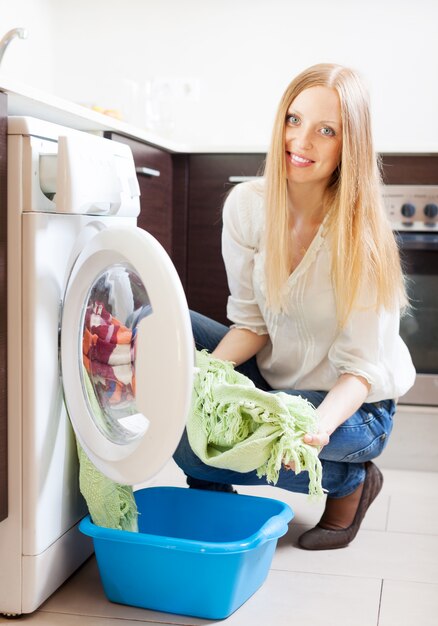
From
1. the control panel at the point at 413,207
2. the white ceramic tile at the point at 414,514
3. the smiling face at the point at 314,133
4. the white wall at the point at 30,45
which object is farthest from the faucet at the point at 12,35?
the white ceramic tile at the point at 414,514

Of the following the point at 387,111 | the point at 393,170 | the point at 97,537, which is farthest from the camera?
the point at 387,111

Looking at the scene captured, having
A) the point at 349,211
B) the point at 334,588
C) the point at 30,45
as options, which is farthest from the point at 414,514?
the point at 30,45

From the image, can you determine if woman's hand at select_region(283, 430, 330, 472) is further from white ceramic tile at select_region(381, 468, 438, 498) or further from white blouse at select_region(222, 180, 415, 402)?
white ceramic tile at select_region(381, 468, 438, 498)

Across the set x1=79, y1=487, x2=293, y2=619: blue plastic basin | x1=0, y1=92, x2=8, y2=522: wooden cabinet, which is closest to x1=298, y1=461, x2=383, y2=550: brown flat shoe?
x1=79, y1=487, x2=293, y2=619: blue plastic basin

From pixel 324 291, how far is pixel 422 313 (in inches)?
32.8

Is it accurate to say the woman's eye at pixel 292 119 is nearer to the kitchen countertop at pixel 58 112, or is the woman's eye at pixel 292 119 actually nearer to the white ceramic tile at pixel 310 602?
the kitchen countertop at pixel 58 112

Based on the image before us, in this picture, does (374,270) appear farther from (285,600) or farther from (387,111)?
(387,111)

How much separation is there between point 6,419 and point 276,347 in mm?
673

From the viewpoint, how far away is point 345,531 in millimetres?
2018

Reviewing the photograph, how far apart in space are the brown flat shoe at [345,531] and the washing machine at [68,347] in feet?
1.81

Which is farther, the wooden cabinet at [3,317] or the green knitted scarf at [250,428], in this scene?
the green knitted scarf at [250,428]

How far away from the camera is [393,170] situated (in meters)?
2.65

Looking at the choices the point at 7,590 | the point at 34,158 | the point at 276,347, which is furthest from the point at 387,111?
the point at 7,590

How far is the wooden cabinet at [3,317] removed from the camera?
1.49 metres
